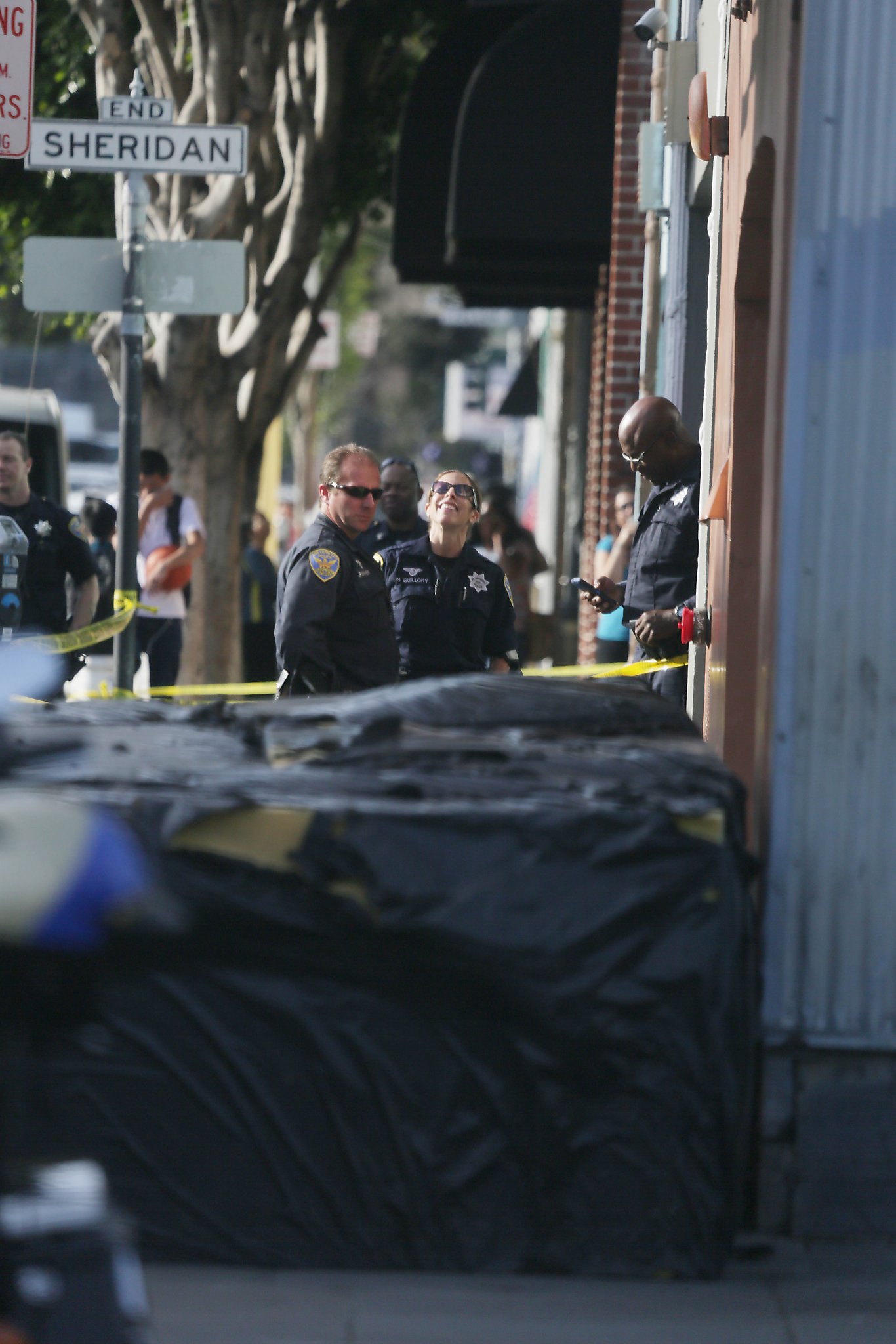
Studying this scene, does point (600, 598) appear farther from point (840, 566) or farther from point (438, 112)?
point (438, 112)

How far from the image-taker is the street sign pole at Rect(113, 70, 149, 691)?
8.46m

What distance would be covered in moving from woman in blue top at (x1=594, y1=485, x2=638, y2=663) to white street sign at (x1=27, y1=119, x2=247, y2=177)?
3762 millimetres

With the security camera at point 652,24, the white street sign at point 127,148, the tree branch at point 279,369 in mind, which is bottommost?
the tree branch at point 279,369

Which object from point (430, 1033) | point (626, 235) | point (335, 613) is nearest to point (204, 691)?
point (626, 235)

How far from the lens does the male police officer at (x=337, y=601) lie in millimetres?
7176

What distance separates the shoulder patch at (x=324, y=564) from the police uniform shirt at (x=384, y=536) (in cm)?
319

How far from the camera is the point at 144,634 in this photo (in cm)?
1258

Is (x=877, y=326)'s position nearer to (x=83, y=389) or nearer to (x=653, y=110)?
(x=653, y=110)

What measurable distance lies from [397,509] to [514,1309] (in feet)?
23.6

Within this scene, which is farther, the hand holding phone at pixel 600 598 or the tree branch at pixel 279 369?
the tree branch at pixel 279 369

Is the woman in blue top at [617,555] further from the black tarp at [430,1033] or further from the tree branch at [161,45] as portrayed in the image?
the black tarp at [430,1033]

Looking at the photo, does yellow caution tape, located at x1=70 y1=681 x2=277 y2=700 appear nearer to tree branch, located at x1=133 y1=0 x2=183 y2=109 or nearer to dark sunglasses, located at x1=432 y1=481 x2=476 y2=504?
dark sunglasses, located at x1=432 y1=481 x2=476 y2=504

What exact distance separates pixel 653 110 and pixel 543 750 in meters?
7.93

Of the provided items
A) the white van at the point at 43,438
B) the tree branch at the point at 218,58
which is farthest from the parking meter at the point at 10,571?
the white van at the point at 43,438
